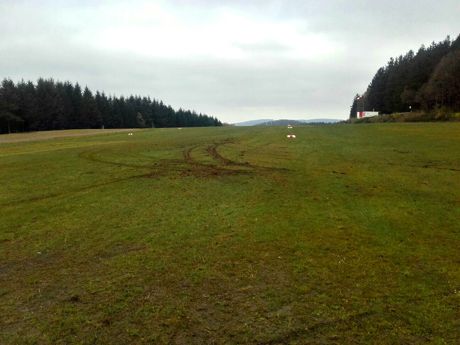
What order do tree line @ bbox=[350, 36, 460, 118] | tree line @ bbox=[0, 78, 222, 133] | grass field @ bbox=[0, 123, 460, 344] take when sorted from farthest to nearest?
tree line @ bbox=[0, 78, 222, 133] → tree line @ bbox=[350, 36, 460, 118] → grass field @ bbox=[0, 123, 460, 344]

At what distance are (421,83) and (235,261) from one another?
108703mm

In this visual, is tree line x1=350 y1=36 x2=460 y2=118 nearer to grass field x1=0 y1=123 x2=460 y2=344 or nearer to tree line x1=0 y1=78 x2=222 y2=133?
grass field x1=0 y1=123 x2=460 y2=344

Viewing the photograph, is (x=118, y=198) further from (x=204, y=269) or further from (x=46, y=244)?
(x=204, y=269)

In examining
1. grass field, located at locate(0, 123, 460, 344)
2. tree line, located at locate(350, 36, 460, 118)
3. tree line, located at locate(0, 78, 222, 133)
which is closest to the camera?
grass field, located at locate(0, 123, 460, 344)

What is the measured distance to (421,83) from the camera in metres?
100

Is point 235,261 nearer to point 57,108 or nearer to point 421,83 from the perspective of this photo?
point 57,108

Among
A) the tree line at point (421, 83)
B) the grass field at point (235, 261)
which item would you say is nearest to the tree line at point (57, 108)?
the tree line at point (421, 83)

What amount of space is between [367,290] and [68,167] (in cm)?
1738

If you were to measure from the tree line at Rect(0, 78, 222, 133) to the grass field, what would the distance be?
3316 inches

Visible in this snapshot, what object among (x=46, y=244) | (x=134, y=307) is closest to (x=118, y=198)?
(x=46, y=244)

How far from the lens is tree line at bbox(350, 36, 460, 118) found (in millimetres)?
71537

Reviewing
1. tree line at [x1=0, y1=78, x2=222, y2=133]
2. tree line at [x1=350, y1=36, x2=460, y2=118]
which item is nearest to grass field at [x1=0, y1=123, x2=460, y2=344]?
tree line at [x1=350, y1=36, x2=460, y2=118]

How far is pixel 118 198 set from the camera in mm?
12562

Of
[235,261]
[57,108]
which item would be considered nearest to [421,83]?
[57,108]
